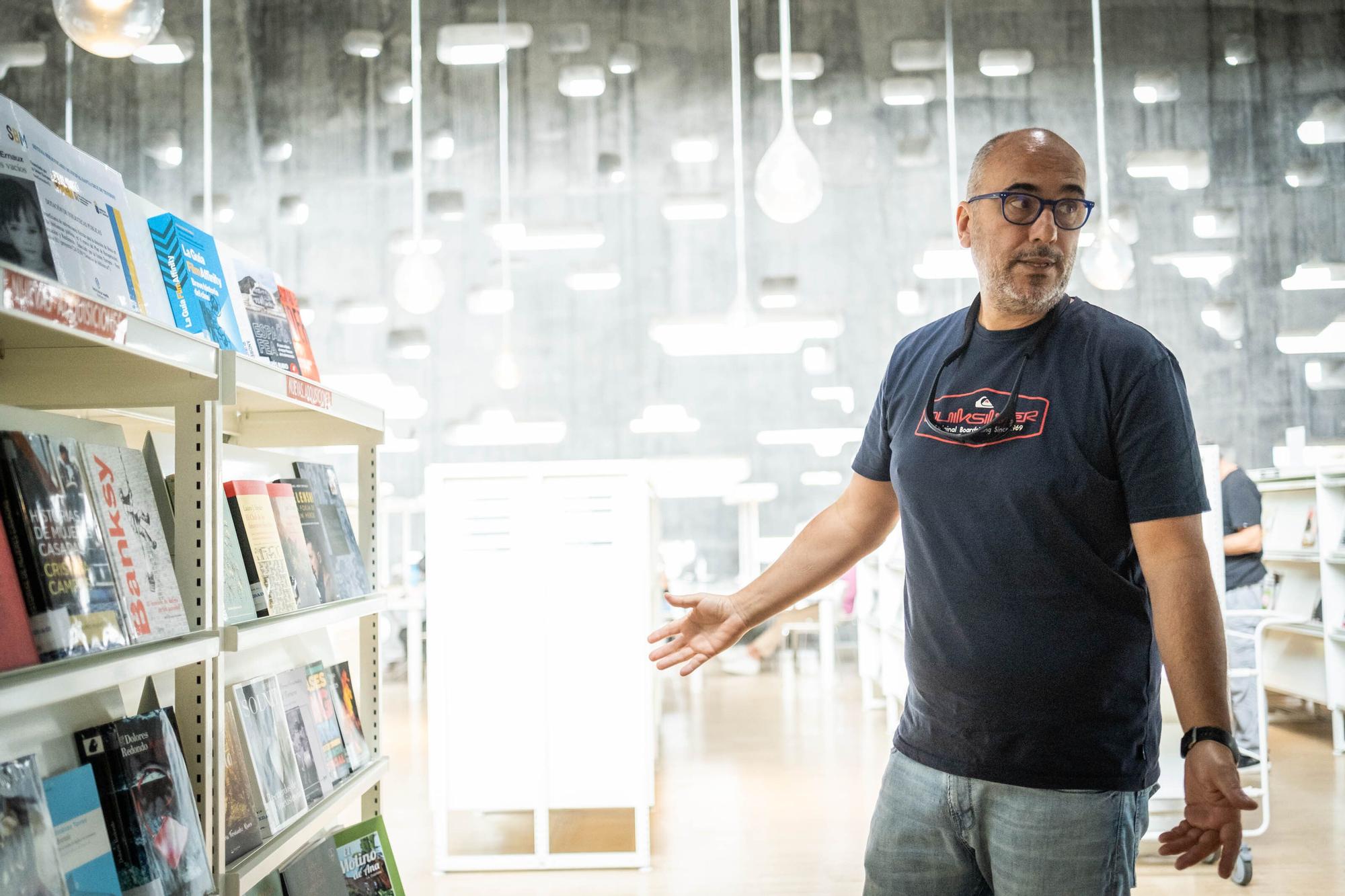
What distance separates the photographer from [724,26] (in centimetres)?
744

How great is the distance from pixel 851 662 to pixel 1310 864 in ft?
16.7

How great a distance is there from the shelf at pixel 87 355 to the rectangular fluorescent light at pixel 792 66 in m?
6.39

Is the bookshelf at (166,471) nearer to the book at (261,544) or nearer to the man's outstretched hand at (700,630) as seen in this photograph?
the book at (261,544)

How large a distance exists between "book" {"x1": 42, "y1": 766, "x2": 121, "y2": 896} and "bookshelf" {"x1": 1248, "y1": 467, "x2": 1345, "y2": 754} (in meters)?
5.18

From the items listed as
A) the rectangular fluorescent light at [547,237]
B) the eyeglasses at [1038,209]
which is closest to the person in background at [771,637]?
the rectangular fluorescent light at [547,237]

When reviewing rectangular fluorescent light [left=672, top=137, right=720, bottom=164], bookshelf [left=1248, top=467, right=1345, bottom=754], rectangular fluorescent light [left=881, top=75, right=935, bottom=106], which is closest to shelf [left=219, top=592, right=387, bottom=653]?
bookshelf [left=1248, top=467, right=1345, bottom=754]

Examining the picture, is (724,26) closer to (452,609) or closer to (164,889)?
(452,609)

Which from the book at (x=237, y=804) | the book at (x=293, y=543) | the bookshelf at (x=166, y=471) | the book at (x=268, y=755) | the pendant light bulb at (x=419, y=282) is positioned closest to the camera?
the bookshelf at (x=166, y=471)

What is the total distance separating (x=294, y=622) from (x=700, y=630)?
0.78 metres

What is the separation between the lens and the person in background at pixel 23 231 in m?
1.36

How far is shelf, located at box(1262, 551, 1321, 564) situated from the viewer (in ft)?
18.7

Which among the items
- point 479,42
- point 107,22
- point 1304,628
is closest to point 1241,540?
point 1304,628

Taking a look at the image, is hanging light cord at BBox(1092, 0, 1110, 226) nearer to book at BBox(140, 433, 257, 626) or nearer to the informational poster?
book at BBox(140, 433, 257, 626)

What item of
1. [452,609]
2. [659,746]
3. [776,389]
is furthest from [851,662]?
[452,609]
